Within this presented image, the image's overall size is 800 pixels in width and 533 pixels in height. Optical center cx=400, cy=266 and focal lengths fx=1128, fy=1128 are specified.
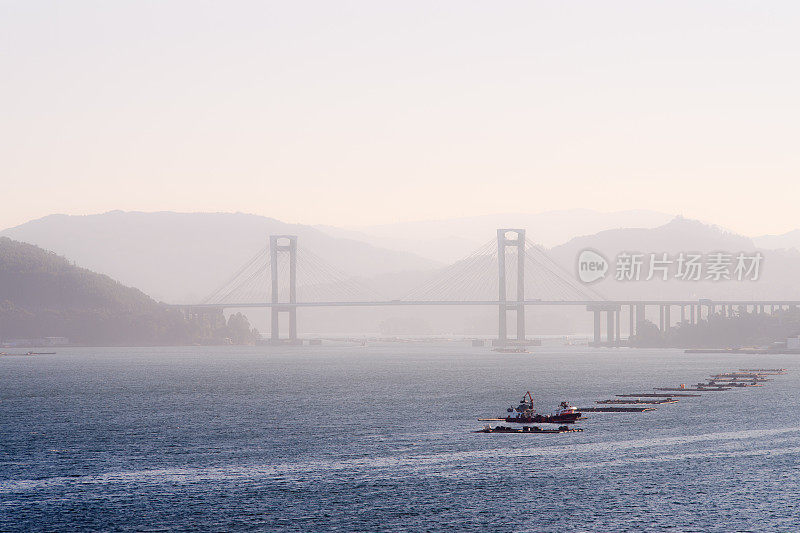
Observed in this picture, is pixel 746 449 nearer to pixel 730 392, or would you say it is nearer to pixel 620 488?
pixel 620 488

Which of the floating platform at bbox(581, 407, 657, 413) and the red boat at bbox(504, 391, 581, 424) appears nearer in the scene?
the red boat at bbox(504, 391, 581, 424)

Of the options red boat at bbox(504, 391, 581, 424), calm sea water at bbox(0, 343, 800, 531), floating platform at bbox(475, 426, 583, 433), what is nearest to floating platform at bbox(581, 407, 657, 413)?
calm sea water at bbox(0, 343, 800, 531)

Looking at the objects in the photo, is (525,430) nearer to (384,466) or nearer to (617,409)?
(617,409)

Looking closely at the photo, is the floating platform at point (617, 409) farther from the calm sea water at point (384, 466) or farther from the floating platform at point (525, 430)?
the floating platform at point (525, 430)

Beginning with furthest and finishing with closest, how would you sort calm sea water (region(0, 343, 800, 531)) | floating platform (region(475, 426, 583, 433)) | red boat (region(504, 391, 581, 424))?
red boat (region(504, 391, 581, 424)), floating platform (region(475, 426, 583, 433)), calm sea water (region(0, 343, 800, 531))

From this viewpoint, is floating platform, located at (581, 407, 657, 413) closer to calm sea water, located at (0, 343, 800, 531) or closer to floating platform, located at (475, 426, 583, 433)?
calm sea water, located at (0, 343, 800, 531)

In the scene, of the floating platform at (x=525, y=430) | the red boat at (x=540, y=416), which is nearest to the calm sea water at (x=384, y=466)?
the floating platform at (x=525, y=430)

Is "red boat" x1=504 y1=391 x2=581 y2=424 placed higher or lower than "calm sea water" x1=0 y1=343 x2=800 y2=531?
higher

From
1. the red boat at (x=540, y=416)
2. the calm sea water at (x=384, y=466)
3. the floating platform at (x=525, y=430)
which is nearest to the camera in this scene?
the calm sea water at (x=384, y=466)
